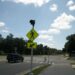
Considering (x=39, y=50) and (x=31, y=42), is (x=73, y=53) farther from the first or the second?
(x=31, y=42)

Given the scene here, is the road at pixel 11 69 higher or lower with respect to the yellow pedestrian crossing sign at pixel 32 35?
lower

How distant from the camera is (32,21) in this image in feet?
74.7

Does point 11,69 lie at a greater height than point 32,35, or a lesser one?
lesser

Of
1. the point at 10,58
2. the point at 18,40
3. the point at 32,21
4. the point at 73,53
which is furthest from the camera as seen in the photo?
the point at 18,40

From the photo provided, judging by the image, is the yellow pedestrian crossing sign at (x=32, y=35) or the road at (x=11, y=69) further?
the road at (x=11, y=69)

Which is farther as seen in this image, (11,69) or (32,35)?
(11,69)

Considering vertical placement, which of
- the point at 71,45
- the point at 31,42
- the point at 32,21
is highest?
the point at 71,45

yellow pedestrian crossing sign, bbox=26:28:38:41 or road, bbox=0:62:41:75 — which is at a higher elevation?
yellow pedestrian crossing sign, bbox=26:28:38:41

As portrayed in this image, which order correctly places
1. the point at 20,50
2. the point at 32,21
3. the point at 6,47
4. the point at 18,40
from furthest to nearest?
1. the point at 18,40
2. the point at 20,50
3. the point at 6,47
4. the point at 32,21

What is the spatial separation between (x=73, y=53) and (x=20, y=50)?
163 ft

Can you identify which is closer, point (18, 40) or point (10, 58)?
point (10, 58)

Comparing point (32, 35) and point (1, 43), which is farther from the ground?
point (1, 43)

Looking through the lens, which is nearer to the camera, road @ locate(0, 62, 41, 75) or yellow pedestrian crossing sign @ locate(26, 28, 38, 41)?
yellow pedestrian crossing sign @ locate(26, 28, 38, 41)

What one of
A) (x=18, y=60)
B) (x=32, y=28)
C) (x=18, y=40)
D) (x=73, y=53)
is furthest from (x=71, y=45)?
(x=32, y=28)
